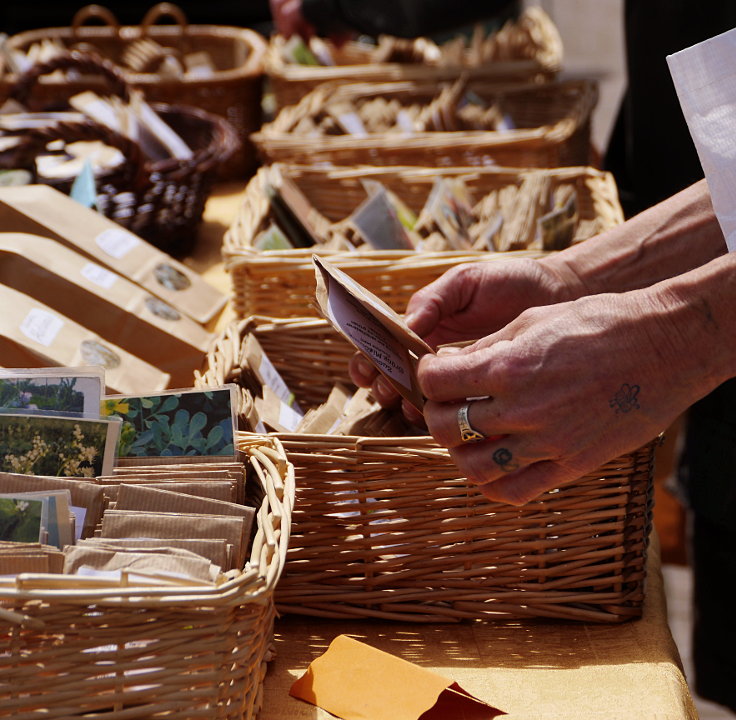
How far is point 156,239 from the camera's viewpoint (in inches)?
79.4

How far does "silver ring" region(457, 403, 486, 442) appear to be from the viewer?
946 millimetres

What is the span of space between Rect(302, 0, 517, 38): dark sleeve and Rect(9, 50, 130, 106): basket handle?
78 cm

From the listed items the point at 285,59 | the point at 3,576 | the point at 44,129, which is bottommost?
the point at 285,59

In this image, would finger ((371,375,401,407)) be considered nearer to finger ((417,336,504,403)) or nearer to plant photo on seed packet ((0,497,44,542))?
finger ((417,336,504,403))

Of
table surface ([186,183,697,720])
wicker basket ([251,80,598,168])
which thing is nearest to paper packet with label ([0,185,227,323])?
wicker basket ([251,80,598,168])

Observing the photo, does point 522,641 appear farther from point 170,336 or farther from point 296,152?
point 296,152

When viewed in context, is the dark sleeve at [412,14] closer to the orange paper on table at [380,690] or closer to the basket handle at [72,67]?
the basket handle at [72,67]

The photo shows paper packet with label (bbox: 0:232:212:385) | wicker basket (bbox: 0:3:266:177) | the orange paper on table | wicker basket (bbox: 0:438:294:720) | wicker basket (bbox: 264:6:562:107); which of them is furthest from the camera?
wicker basket (bbox: 264:6:562:107)

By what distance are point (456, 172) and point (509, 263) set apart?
0.72m

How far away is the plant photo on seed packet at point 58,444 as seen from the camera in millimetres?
932

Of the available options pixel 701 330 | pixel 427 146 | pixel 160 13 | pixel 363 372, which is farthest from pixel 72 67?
pixel 701 330

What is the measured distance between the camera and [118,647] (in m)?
0.76

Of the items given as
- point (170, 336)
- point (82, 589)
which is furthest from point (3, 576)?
point (170, 336)

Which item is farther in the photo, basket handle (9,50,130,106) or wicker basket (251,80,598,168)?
basket handle (9,50,130,106)
